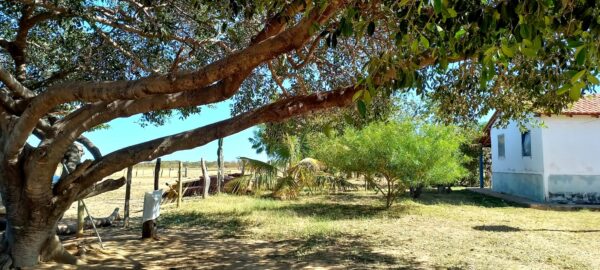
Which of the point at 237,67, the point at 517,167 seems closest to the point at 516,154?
the point at 517,167

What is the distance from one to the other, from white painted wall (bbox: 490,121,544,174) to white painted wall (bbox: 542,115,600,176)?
0.30 metres

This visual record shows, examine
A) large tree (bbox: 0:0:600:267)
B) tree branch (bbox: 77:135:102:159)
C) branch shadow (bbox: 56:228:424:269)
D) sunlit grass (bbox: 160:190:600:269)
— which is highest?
large tree (bbox: 0:0:600:267)

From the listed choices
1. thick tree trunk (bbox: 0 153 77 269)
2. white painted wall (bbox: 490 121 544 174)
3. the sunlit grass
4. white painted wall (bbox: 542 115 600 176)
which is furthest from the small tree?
thick tree trunk (bbox: 0 153 77 269)

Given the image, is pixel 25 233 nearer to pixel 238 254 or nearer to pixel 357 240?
pixel 238 254

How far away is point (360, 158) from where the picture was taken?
572 inches

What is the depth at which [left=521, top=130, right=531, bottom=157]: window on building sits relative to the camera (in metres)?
18.6

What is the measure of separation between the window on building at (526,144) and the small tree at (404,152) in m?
5.38

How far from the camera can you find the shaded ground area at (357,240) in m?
7.54

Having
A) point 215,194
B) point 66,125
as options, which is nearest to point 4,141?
point 66,125

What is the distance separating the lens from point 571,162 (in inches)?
674

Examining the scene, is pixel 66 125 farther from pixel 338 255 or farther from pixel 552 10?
pixel 552 10

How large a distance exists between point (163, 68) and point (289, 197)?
32.0 ft

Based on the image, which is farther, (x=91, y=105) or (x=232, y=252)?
(x=232, y=252)

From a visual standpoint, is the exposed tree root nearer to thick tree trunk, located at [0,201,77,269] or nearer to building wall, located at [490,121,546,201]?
thick tree trunk, located at [0,201,77,269]
